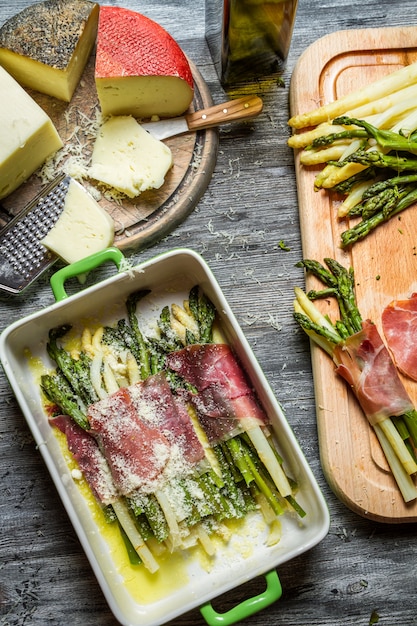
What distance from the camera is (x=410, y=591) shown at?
8.47 feet

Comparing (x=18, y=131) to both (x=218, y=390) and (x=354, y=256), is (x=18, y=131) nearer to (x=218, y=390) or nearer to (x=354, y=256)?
(x=218, y=390)

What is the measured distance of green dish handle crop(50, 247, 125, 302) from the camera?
2393mm

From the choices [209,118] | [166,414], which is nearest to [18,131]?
[209,118]

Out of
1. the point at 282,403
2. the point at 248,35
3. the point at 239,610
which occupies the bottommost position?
the point at 239,610

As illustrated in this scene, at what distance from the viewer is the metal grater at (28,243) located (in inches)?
99.2

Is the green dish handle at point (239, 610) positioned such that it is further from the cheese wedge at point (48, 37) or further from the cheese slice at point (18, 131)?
the cheese wedge at point (48, 37)

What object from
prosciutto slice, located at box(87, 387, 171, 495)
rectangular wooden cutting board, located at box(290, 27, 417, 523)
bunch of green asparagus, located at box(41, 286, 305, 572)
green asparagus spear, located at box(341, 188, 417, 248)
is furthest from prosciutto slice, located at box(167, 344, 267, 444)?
green asparagus spear, located at box(341, 188, 417, 248)

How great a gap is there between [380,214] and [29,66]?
155cm

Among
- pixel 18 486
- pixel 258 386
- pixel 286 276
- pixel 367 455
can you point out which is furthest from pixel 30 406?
pixel 367 455

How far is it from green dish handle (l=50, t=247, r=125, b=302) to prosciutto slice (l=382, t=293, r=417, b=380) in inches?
43.9

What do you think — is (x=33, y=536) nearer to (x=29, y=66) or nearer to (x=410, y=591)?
(x=410, y=591)

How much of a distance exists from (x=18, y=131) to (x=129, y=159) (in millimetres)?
440

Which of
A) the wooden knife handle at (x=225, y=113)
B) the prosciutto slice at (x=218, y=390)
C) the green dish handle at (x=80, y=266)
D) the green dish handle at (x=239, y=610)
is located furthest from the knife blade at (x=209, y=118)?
the green dish handle at (x=239, y=610)

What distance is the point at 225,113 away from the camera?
2.65 metres
